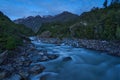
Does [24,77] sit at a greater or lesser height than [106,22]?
lesser

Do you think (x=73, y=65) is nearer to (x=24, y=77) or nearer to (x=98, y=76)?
(x=98, y=76)

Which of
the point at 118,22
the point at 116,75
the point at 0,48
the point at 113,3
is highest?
the point at 113,3

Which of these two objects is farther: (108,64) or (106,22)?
(106,22)

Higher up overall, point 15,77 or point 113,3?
point 113,3

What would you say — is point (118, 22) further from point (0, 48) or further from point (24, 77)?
point (24, 77)

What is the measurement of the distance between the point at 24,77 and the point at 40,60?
24.0 ft

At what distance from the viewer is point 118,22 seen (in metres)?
42.6

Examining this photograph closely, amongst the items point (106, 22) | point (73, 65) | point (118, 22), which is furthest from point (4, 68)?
point (106, 22)

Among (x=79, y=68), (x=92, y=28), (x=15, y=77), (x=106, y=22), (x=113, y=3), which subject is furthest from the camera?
(x=113, y=3)

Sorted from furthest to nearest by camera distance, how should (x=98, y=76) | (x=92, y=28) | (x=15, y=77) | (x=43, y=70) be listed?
(x=92, y=28) < (x=43, y=70) < (x=98, y=76) < (x=15, y=77)

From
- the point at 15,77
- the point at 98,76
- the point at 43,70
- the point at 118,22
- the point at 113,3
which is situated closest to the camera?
the point at 15,77

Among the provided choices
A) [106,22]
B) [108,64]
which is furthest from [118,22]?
[108,64]

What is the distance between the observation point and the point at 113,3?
7062cm

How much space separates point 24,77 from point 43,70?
3141 millimetres
